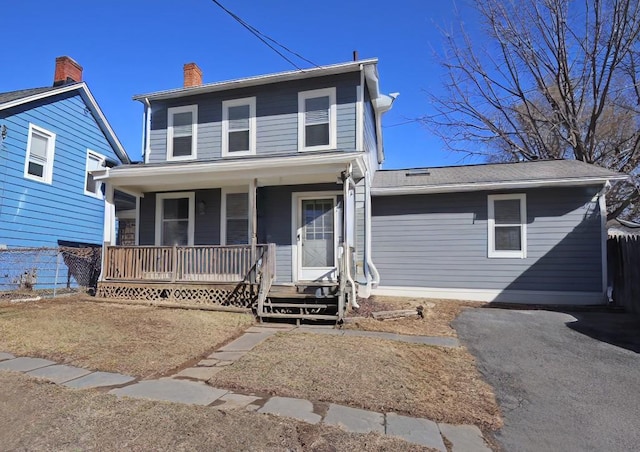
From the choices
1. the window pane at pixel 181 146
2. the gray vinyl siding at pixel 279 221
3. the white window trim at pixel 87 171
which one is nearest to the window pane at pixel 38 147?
the white window trim at pixel 87 171

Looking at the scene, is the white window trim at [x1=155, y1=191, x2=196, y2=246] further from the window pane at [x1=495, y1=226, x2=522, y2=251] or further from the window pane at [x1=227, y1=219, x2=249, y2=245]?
the window pane at [x1=495, y1=226, x2=522, y2=251]

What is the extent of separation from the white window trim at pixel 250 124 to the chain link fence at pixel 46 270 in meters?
5.00

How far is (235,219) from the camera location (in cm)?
1038

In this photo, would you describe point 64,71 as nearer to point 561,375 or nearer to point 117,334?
point 117,334

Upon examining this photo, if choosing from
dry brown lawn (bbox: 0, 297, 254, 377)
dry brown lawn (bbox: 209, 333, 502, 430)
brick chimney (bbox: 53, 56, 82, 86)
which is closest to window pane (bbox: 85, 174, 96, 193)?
brick chimney (bbox: 53, 56, 82, 86)

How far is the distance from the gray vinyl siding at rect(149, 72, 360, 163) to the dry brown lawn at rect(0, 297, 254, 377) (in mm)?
4712

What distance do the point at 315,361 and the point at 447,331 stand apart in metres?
2.98

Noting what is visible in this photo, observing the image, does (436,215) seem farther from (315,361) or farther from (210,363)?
(210,363)

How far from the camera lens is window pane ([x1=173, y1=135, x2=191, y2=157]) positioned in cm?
1119

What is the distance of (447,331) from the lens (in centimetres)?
687

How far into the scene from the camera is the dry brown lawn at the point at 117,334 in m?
5.12

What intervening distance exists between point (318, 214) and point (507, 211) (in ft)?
16.0

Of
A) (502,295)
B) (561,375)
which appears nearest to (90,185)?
(502,295)

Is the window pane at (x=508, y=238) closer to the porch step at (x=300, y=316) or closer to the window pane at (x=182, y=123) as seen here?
the porch step at (x=300, y=316)
